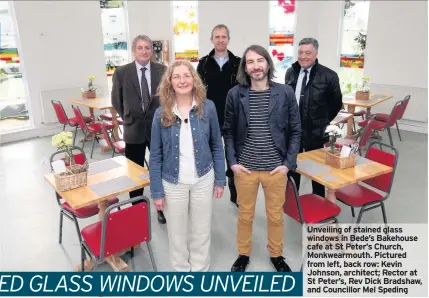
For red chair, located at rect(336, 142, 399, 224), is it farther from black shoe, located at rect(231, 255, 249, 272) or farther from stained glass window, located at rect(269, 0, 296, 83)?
stained glass window, located at rect(269, 0, 296, 83)

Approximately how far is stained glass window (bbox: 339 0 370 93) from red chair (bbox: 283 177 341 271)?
5.13 m

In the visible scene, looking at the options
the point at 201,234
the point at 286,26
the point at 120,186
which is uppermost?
the point at 286,26

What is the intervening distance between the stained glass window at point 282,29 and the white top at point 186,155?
5740 mm

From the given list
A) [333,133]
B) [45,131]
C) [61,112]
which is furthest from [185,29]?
[333,133]

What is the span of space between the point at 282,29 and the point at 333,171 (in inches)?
231

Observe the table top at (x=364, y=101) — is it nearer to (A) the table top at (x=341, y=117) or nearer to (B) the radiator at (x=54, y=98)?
(A) the table top at (x=341, y=117)

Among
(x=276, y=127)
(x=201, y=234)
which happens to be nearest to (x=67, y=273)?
(x=201, y=234)

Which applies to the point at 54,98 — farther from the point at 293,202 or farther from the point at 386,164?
the point at 386,164

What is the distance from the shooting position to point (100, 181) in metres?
2.79

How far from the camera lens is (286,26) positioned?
8.05m

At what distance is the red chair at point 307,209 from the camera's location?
2.71 meters

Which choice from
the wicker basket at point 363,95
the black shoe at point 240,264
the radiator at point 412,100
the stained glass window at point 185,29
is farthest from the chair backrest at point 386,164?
the stained glass window at point 185,29

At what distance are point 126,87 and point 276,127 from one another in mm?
1459

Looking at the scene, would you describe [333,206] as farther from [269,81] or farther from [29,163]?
[29,163]
